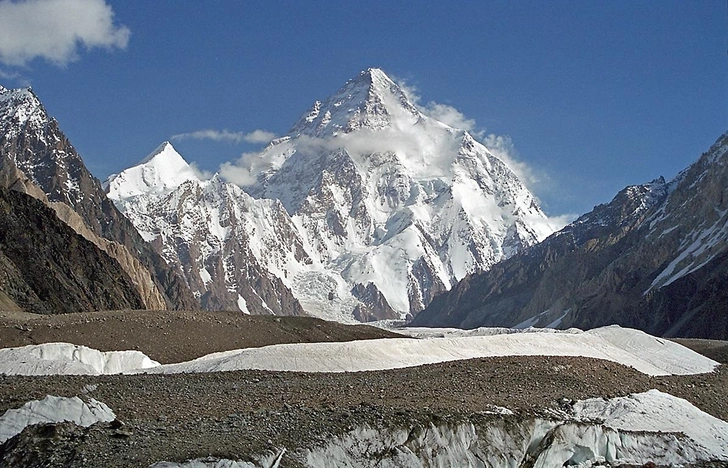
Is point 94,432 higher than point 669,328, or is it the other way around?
point 669,328

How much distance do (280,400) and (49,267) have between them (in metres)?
56.6

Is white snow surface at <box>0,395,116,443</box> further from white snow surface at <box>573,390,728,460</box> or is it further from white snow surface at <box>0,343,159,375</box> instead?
white snow surface at <box>573,390,728,460</box>

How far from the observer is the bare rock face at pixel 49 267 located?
65.8 m

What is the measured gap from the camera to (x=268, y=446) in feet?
58.9

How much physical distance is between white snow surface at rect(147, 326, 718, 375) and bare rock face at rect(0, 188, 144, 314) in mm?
30019

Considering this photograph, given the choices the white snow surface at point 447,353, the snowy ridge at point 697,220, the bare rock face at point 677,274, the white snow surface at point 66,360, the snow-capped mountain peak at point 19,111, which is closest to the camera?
the white snow surface at point 66,360

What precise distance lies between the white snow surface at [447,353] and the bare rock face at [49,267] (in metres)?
30.0

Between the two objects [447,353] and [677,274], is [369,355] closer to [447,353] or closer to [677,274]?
[447,353]

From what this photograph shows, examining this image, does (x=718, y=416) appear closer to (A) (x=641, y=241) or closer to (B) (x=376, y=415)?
(B) (x=376, y=415)

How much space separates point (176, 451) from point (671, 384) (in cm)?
2656

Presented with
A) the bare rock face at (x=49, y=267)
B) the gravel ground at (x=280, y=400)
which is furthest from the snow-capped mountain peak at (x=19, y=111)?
the gravel ground at (x=280, y=400)

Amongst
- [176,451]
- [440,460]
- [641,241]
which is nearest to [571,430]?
[440,460]

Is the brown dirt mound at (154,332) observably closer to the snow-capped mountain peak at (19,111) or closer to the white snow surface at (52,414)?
the white snow surface at (52,414)

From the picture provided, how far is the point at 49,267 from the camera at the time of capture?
73312 millimetres
